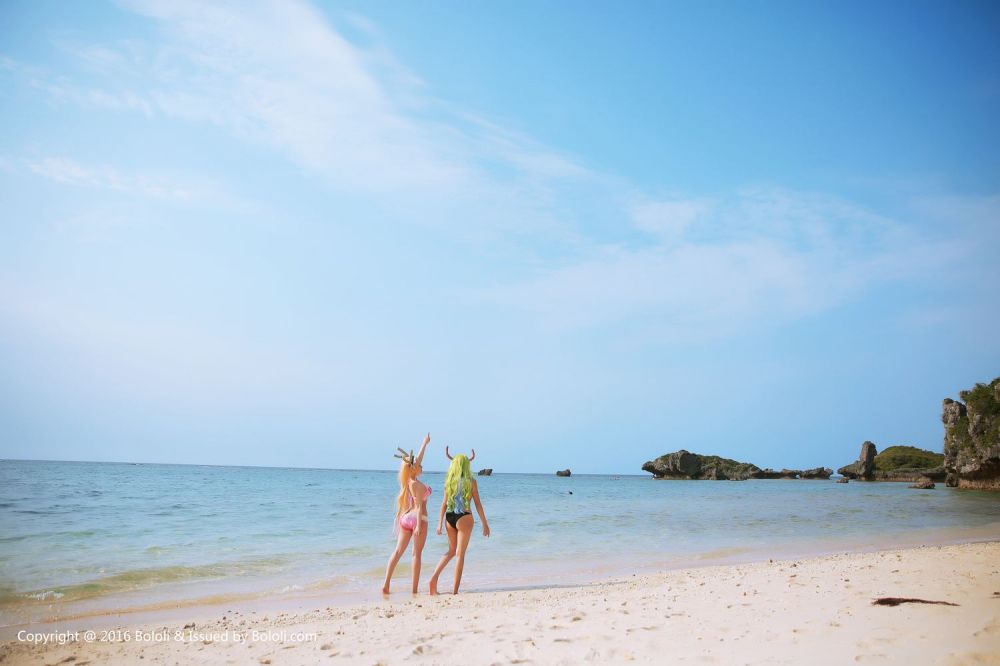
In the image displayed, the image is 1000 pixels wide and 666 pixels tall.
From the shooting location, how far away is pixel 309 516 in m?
21.2

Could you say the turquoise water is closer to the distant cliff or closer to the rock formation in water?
the rock formation in water

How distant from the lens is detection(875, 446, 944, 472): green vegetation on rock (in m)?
79.5

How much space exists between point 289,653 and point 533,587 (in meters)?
4.93

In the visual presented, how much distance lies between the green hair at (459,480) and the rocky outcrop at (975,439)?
53957 millimetres

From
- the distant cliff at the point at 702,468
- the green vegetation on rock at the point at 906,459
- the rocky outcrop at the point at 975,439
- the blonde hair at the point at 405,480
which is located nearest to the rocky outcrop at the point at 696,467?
the distant cliff at the point at 702,468

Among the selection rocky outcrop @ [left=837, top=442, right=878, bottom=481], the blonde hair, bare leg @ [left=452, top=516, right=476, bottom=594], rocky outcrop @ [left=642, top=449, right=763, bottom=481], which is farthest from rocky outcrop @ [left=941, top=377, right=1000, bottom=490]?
the blonde hair

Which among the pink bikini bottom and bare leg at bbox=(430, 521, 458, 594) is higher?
the pink bikini bottom

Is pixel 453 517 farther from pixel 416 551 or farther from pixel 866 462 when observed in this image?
pixel 866 462

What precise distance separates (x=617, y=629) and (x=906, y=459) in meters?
95.1

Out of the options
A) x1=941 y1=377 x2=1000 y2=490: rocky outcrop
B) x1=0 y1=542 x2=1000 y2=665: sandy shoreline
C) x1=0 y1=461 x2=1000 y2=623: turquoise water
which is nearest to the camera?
x1=0 y1=542 x2=1000 y2=665: sandy shoreline

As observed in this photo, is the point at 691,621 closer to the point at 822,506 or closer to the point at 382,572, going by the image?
the point at 382,572

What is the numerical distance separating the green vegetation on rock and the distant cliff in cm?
1322

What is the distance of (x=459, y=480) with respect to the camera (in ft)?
29.1

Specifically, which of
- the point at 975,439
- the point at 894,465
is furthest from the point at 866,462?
the point at 975,439
